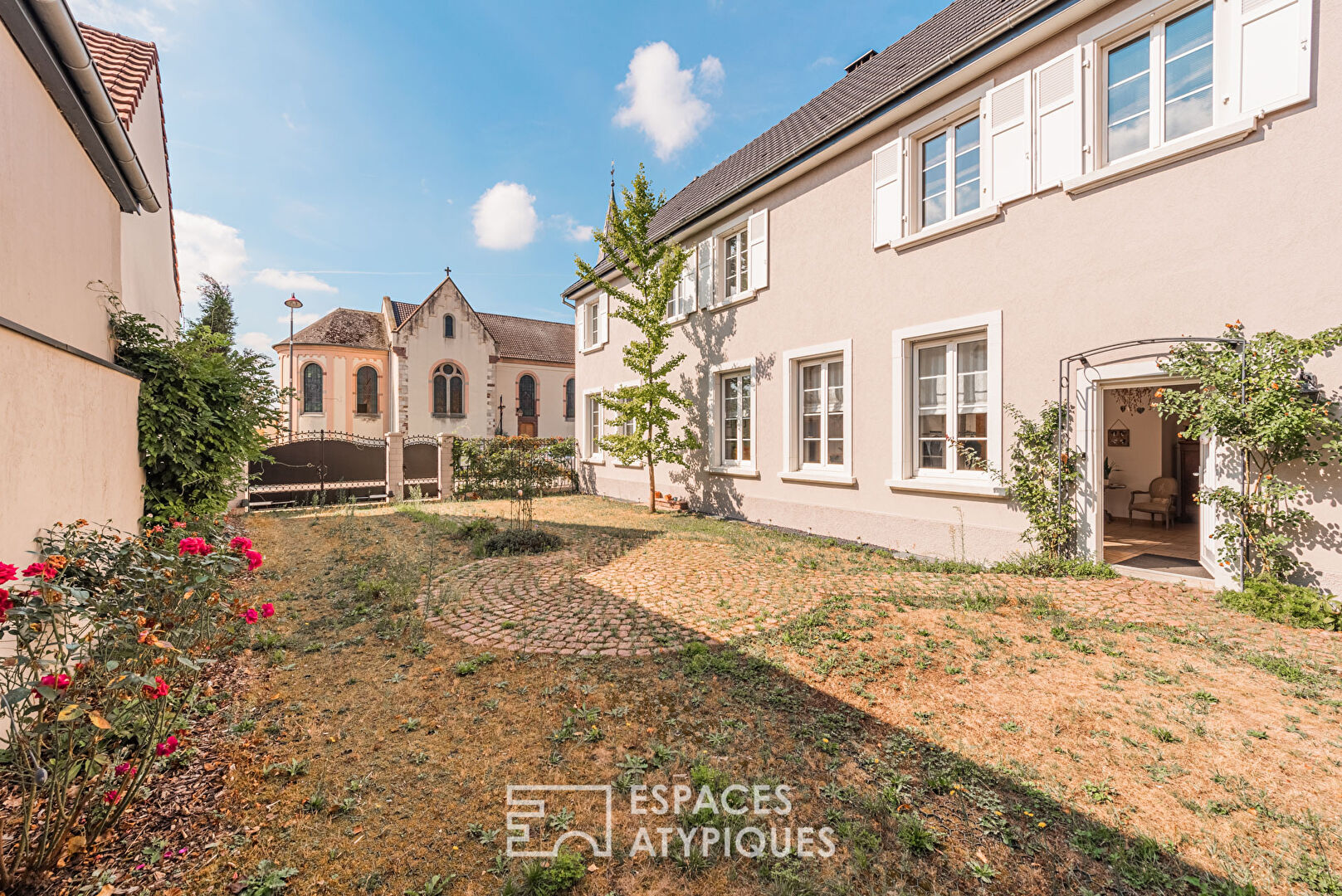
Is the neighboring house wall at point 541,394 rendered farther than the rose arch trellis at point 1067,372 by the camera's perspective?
Yes

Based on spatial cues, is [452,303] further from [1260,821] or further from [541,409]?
[1260,821]

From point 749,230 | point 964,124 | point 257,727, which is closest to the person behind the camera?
point 257,727

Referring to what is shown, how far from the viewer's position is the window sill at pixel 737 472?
1108cm

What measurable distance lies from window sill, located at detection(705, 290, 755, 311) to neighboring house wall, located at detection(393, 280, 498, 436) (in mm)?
22320

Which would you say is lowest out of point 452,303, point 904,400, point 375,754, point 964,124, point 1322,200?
point 375,754

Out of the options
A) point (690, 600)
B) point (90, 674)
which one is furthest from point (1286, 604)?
point (90, 674)

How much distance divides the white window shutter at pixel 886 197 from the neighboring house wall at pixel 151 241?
9.80 metres

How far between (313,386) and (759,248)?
3046 cm

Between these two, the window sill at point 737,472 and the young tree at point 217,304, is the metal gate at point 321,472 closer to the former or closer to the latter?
the window sill at point 737,472

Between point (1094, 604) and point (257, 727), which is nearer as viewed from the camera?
point (257, 727)

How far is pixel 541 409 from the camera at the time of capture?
1414 inches

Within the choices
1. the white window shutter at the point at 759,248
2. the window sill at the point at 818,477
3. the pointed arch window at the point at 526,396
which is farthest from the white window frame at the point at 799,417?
the pointed arch window at the point at 526,396

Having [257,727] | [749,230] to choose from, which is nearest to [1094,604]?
[257,727]

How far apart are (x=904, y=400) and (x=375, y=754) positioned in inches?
302
